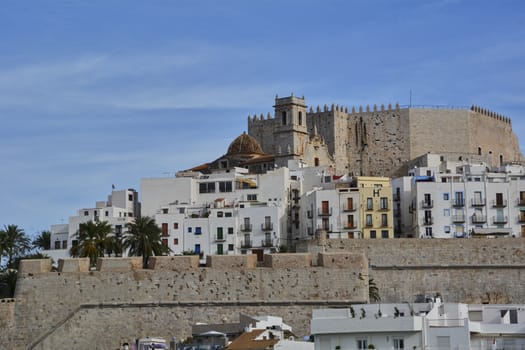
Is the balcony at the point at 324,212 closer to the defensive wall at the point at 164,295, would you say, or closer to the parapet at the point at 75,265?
the defensive wall at the point at 164,295

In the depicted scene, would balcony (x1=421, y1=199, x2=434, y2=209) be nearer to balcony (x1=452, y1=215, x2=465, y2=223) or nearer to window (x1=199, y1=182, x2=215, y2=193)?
balcony (x1=452, y1=215, x2=465, y2=223)

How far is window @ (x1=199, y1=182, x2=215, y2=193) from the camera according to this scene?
76.5 m

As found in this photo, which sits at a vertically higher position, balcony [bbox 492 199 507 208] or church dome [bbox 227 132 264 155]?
church dome [bbox 227 132 264 155]

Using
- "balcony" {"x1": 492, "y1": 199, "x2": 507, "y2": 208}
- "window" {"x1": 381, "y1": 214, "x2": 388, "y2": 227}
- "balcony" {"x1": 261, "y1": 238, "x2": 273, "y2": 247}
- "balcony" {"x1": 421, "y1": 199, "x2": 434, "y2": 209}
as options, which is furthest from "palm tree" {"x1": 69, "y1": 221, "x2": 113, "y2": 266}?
"balcony" {"x1": 492, "y1": 199, "x2": 507, "y2": 208}

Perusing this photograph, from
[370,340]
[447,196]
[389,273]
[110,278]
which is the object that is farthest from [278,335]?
[447,196]

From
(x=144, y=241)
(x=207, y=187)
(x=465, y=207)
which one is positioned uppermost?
(x=207, y=187)

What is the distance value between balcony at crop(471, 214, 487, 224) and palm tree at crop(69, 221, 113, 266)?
1823cm

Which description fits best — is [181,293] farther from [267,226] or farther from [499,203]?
[499,203]

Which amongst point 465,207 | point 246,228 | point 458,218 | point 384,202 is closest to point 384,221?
point 384,202

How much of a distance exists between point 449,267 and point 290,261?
932 cm

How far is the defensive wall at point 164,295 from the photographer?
55062 mm

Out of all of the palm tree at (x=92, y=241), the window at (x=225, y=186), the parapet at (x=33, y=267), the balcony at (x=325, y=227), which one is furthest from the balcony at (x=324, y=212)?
the parapet at (x=33, y=267)

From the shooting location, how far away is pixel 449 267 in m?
61.2

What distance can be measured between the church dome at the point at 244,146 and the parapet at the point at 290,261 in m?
28.8
